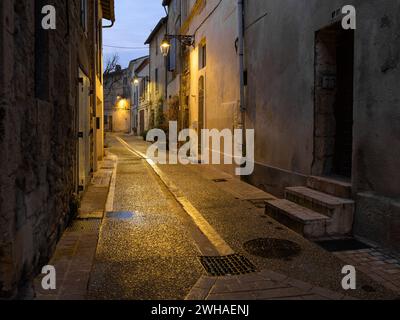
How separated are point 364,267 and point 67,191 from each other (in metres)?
4.09

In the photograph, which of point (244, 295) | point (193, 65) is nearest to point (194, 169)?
point (193, 65)

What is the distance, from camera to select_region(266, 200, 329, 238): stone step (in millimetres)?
5172

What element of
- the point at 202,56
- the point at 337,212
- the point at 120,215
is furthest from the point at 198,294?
the point at 202,56

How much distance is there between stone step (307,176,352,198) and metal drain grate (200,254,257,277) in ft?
6.52

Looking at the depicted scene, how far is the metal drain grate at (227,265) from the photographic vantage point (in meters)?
4.02

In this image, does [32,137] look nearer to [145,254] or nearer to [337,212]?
[145,254]

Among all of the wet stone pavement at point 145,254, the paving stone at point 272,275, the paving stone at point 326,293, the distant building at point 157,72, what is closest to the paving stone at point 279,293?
the paving stone at point 326,293

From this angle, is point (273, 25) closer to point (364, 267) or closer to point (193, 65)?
point (364, 267)

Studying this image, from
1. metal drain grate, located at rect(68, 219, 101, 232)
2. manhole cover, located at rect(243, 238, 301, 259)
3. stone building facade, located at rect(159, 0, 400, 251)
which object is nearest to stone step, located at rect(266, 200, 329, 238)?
stone building facade, located at rect(159, 0, 400, 251)

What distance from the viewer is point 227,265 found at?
167 inches

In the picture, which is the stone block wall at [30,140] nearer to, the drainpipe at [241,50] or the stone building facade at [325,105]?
the stone building facade at [325,105]

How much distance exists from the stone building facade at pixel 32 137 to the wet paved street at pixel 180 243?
687mm

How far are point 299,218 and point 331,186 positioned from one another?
0.89 metres

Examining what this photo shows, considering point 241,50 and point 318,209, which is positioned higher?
point 241,50
